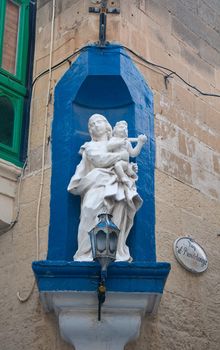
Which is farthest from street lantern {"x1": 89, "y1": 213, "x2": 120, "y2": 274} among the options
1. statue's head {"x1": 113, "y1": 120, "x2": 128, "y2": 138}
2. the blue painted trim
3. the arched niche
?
statue's head {"x1": 113, "y1": 120, "x2": 128, "y2": 138}

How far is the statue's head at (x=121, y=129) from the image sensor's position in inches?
240

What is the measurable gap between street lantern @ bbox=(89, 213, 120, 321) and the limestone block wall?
0.72m

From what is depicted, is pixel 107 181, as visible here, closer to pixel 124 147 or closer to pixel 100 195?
pixel 100 195

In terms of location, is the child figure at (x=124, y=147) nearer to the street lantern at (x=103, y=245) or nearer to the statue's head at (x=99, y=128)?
the statue's head at (x=99, y=128)

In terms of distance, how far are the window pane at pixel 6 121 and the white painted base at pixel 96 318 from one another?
6.73ft

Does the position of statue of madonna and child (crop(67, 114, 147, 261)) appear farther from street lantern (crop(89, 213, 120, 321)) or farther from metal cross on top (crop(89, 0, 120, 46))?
metal cross on top (crop(89, 0, 120, 46))

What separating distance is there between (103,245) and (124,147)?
1244mm

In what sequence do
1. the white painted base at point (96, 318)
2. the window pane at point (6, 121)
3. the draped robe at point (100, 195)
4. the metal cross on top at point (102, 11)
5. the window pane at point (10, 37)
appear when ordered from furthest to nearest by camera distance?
the window pane at point (10, 37) < the metal cross on top at point (102, 11) < the window pane at point (6, 121) < the draped robe at point (100, 195) < the white painted base at point (96, 318)

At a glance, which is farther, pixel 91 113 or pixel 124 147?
pixel 91 113

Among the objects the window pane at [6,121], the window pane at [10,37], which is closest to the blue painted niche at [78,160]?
the window pane at [6,121]

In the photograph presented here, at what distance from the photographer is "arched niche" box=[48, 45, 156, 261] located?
19.5ft

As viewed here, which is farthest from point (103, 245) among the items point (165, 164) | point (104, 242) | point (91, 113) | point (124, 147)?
point (91, 113)

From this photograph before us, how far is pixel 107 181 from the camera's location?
573 centimetres

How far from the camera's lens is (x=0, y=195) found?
254 inches
